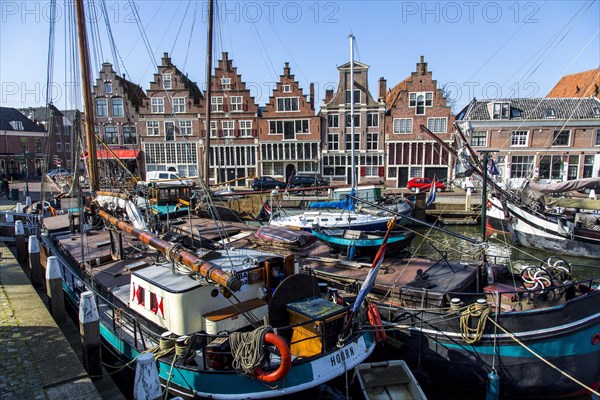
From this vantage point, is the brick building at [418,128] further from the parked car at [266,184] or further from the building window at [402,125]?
the parked car at [266,184]

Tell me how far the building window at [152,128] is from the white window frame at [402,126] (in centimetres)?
2556

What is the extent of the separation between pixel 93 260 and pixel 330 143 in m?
30.3

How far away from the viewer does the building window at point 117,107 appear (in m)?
43.4

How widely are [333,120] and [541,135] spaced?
19968 millimetres

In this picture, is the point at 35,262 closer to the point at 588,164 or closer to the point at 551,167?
the point at 551,167

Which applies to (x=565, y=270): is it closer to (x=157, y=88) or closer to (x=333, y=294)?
(x=333, y=294)

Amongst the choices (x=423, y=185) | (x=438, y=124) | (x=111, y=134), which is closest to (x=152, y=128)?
(x=111, y=134)

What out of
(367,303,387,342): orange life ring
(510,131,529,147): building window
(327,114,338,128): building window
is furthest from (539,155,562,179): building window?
(367,303,387,342): orange life ring

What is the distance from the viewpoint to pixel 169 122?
41.5 metres

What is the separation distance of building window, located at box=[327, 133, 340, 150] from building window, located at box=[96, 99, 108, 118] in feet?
85.2

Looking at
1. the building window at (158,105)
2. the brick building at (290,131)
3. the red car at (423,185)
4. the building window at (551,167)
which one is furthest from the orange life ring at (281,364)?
the building window at (158,105)

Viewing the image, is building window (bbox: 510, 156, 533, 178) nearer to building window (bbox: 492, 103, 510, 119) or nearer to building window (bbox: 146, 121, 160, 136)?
building window (bbox: 492, 103, 510, 119)

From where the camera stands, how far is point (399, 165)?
39.0 m

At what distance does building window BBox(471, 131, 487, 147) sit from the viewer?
37.2 m
